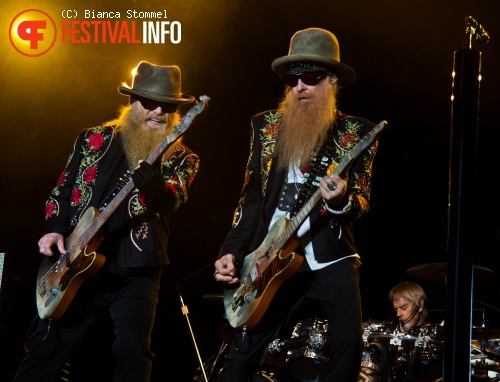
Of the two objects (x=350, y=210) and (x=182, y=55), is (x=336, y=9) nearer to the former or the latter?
(x=182, y=55)

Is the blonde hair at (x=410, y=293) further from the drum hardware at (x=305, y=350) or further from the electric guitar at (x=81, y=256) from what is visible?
the electric guitar at (x=81, y=256)

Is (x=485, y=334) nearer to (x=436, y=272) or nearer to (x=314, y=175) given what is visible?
(x=436, y=272)

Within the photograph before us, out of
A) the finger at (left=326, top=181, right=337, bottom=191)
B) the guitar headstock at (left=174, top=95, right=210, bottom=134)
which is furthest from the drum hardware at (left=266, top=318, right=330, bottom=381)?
the finger at (left=326, top=181, right=337, bottom=191)

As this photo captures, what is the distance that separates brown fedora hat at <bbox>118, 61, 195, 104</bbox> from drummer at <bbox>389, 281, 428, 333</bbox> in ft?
10.2

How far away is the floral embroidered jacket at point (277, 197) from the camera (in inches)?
126

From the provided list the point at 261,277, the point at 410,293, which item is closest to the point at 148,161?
the point at 261,277

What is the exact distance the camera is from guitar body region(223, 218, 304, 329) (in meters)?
3.12

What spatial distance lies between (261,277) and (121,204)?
1.07 meters

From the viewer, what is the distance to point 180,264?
6879 mm

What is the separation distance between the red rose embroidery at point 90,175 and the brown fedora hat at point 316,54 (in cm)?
125

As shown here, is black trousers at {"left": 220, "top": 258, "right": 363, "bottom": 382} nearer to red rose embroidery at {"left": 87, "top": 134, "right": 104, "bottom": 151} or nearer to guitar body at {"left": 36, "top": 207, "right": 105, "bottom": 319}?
guitar body at {"left": 36, "top": 207, "right": 105, "bottom": 319}

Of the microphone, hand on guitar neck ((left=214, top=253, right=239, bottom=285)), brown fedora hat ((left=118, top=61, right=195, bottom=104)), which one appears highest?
brown fedora hat ((left=118, top=61, right=195, bottom=104))

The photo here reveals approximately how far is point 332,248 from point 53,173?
4272 mm

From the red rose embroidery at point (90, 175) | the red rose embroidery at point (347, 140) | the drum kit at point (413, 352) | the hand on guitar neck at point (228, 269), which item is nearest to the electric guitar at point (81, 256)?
the red rose embroidery at point (90, 175)
